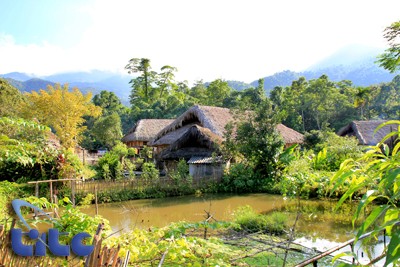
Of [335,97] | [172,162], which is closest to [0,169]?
[172,162]

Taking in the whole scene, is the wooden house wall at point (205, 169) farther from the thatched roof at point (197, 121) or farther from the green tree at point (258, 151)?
the thatched roof at point (197, 121)

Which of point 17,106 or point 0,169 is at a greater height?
point 17,106

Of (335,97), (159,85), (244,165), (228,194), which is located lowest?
(228,194)

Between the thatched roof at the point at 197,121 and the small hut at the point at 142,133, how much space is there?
4103 millimetres

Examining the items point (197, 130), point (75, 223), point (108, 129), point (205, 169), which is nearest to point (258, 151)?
point (205, 169)

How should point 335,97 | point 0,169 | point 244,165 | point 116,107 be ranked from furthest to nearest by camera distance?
point 116,107
point 335,97
point 244,165
point 0,169

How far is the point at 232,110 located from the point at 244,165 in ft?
8.80

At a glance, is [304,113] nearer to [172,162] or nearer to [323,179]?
[172,162]

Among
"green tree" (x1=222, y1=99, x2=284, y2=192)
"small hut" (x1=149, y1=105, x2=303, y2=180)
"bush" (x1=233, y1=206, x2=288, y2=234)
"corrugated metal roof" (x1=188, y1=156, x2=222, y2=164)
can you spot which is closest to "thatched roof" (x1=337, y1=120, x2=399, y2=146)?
"small hut" (x1=149, y1=105, x2=303, y2=180)

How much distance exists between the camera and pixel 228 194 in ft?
45.6

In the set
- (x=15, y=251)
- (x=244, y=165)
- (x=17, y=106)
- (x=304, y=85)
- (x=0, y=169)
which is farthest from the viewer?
(x=304, y=85)

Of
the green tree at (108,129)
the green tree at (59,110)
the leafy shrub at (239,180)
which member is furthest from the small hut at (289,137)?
the green tree at (59,110)

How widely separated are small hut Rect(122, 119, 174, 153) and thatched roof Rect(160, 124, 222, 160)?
8.04 m

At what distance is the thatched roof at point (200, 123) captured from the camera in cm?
1828
